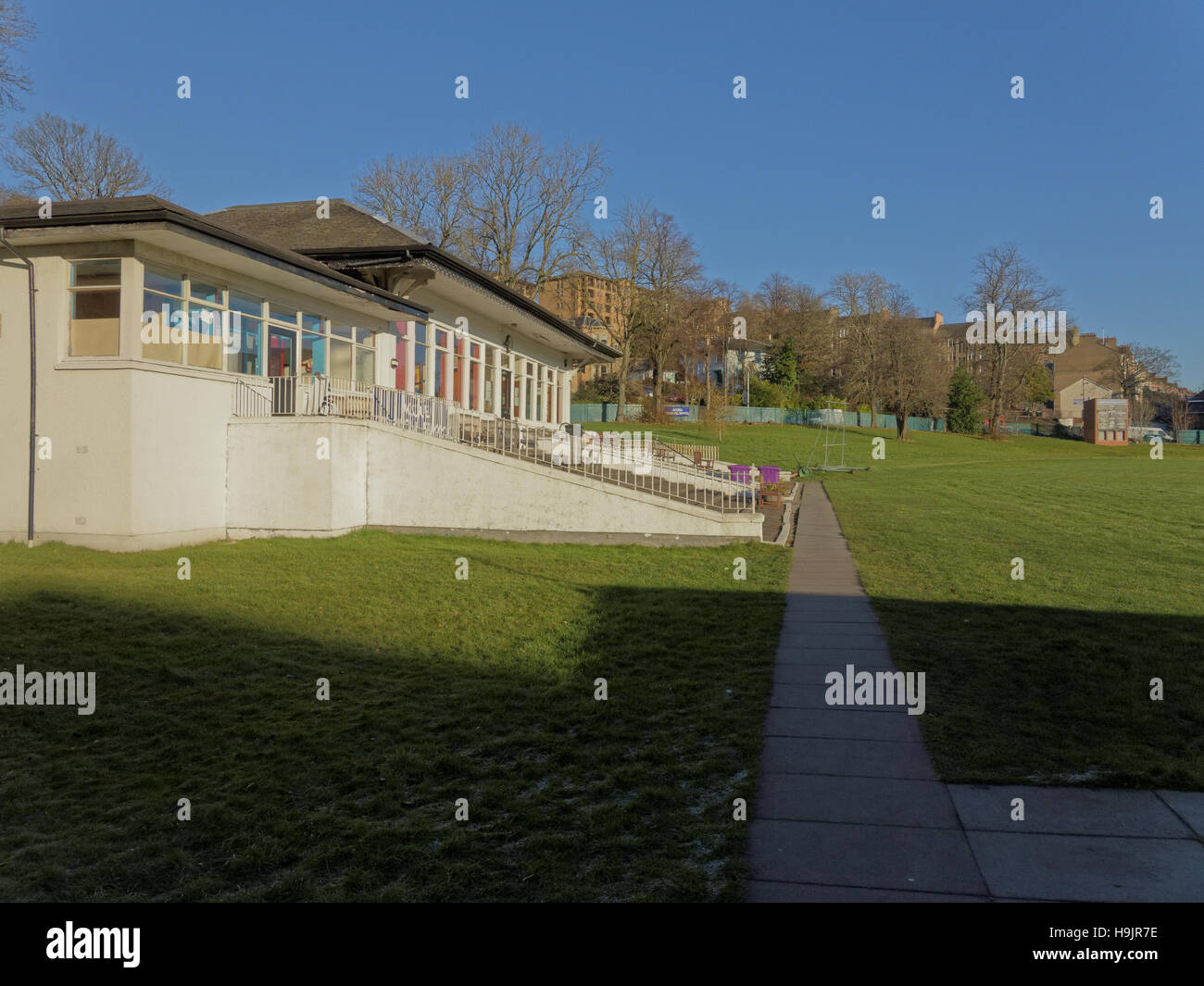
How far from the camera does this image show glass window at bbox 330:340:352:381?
2117cm

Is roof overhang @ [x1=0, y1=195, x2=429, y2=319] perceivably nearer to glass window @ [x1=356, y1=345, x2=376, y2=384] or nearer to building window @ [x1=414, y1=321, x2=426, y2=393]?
glass window @ [x1=356, y1=345, x2=376, y2=384]

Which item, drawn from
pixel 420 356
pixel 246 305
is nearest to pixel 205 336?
pixel 246 305

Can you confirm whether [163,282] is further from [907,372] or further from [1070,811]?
[907,372]

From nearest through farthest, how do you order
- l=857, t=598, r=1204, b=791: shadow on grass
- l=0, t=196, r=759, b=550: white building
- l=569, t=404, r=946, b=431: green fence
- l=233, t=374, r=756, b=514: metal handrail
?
l=857, t=598, r=1204, b=791: shadow on grass < l=0, t=196, r=759, b=550: white building < l=233, t=374, r=756, b=514: metal handrail < l=569, t=404, r=946, b=431: green fence

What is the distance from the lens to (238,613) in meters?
10.5

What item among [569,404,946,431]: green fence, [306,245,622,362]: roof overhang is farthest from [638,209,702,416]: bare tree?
[306,245,622,362]: roof overhang

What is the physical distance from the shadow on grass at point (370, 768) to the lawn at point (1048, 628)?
5.55 ft

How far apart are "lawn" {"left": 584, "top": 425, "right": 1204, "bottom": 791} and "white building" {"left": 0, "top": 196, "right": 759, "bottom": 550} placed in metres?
5.57

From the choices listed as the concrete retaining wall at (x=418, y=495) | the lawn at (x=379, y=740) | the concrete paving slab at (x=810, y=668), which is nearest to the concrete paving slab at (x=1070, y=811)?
the lawn at (x=379, y=740)

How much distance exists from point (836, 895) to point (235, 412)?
1642cm

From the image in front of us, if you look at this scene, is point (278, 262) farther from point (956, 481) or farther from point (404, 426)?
point (956, 481)

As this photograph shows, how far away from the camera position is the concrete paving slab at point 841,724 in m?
6.49

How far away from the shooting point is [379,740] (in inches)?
252
